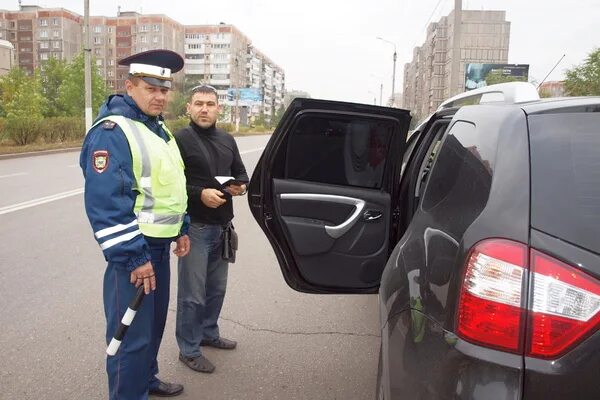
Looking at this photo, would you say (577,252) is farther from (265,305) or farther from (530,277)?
(265,305)

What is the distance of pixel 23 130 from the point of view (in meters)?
24.0

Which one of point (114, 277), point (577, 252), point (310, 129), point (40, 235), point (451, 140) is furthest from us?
point (40, 235)

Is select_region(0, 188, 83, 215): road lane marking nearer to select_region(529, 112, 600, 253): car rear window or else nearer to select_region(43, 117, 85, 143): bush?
select_region(529, 112, 600, 253): car rear window

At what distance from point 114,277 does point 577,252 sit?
196 cm

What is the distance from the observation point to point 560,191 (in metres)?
1.36

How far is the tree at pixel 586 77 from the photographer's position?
75.2 feet

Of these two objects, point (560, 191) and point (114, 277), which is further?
point (114, 277)

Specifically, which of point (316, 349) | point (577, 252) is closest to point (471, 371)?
point (577, 252)

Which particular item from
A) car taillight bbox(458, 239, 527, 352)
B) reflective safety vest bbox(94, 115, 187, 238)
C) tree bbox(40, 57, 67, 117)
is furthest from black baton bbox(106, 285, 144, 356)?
tree bbox(40, 57, 67, 117)

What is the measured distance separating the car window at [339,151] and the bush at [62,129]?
85.1 ft

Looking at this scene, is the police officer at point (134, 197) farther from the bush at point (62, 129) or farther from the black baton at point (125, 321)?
the bush at point (62, 129)

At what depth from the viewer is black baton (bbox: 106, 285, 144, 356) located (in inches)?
94.2

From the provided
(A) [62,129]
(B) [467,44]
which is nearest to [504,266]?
(A) [62,129]

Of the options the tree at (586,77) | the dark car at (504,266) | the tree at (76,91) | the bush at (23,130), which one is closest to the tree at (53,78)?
the tree at (76,91)
